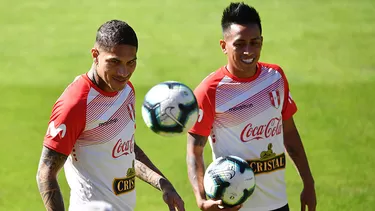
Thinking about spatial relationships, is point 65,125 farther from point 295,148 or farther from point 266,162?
point 295,148

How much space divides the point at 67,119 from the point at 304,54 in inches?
408

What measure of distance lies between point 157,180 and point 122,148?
0.41m

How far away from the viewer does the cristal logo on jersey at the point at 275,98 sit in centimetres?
705

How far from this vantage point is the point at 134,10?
17.9 m

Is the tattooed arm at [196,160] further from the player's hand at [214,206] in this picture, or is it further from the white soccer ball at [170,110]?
the white soccer ball at [170,110]

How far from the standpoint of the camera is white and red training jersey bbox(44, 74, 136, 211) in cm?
609

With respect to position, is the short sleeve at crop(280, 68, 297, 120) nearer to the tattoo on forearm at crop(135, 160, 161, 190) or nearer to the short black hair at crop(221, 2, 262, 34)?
the short black hair at crop(221, 2, 262, 34)

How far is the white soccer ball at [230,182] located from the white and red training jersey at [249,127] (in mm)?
282

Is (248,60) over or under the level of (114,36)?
under

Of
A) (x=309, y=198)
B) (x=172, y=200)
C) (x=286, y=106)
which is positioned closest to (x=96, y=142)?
(x=172, y=200)

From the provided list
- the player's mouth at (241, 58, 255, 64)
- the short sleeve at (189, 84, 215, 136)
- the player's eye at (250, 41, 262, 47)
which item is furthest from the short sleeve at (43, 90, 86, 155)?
the player's eye at (250, 41, 262, 47)

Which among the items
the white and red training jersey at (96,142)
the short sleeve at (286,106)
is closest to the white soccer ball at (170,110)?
the white and red training jersey at (96,142)

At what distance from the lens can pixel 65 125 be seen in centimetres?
602

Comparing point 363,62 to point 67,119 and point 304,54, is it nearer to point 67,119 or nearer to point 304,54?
point 304,54
